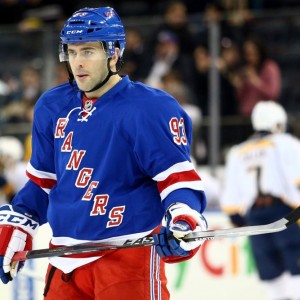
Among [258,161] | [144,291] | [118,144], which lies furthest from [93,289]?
[258,161]

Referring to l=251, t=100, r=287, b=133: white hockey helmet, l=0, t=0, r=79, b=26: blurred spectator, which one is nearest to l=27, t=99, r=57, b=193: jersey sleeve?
l=251, t=100, r=287, b=133: white hockey helmet

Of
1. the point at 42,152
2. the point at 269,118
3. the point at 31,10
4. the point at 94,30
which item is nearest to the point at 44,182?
the point at 42,152

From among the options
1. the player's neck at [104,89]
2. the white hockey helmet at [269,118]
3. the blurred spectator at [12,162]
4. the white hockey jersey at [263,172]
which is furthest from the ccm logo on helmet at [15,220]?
the blurred spectator at [12,162]

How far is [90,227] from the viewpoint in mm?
3393

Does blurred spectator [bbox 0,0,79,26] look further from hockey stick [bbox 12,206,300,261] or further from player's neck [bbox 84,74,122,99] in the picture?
hockey stick [bbox 12,206,300,261]

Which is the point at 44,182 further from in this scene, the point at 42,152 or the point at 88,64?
the point at 88,64

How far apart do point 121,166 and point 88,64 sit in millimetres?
357

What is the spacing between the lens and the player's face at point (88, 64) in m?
3.43

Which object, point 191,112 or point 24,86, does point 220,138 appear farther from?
point 24,86

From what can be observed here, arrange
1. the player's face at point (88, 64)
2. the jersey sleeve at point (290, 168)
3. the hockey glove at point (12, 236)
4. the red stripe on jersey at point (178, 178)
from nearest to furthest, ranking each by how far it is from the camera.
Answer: the red stripe on jersey at point (178, 178), the player's face at point (88, 64), the hockey glove at point (12, 236), the jersey sleeve at point (290, 168)

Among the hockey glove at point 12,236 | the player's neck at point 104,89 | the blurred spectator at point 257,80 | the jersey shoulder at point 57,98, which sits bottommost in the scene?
the blurred spectator at point 257,80

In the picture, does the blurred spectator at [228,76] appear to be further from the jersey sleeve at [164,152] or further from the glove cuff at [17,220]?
the jersey sleeve at [164,152]

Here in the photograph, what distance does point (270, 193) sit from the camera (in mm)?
6703

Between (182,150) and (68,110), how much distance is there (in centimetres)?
44
